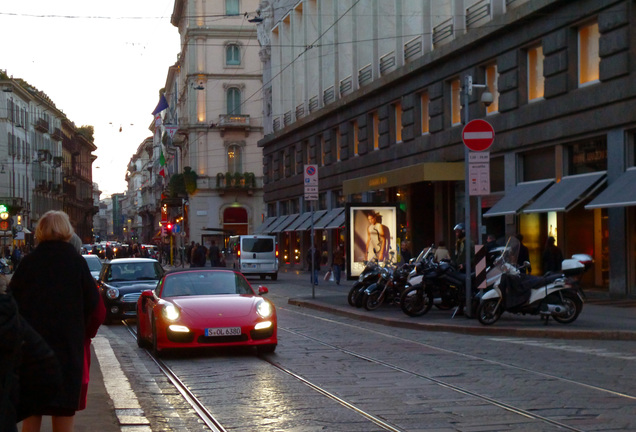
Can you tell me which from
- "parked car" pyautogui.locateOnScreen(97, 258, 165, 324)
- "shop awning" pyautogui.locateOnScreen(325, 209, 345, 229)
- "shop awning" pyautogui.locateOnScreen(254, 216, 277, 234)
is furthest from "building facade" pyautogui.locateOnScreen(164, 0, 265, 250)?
"parked car" pyautogui.locateOnScreen(97, 258, 165, 324)

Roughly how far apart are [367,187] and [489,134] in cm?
1928

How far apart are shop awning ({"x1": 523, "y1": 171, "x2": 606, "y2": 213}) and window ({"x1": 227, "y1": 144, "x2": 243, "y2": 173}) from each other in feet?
186

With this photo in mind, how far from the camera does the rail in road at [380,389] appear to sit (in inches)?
329

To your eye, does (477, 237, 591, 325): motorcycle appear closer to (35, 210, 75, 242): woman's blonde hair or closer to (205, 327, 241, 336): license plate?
(205, 327, 241, 336): license plate

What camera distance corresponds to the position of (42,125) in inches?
3799

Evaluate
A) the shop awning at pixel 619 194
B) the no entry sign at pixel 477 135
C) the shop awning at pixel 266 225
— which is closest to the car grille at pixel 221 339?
the no entry sign at pixel 477 135

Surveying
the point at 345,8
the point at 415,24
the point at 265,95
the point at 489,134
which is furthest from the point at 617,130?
the point at 265,95

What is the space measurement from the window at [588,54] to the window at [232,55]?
58310mm

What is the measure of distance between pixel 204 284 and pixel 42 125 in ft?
283

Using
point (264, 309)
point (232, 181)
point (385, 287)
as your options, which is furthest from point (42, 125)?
point (264, 309)

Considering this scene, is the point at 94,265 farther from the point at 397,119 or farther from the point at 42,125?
the point at 42,125

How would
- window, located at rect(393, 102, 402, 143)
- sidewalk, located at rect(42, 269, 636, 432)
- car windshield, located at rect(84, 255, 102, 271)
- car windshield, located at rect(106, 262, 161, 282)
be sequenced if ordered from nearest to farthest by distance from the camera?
sidewalk, located at rect(42, 269, 636, 432)
car windshield, located at rect(106, 262, 161, 282)
car windshield, located at rect(84, 255, 102, 271)
window, located at rect(393, 102, 402, 143)

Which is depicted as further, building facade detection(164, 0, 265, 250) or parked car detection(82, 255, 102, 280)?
building facade detection(164, 0, 265, 250)

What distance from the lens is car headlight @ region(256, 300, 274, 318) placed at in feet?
44.9
